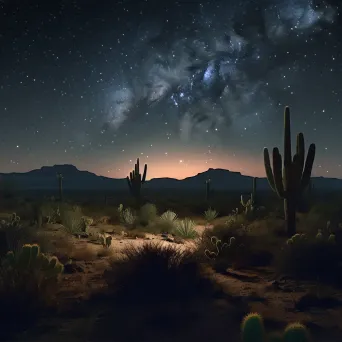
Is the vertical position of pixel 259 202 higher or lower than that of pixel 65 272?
higher

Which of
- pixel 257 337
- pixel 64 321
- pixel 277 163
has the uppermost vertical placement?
pixel 277 163

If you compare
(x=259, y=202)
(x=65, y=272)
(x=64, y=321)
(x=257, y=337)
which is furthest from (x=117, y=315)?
(x=259, y=202)

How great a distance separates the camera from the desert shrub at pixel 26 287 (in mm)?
6602

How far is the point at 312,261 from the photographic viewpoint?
10188mm

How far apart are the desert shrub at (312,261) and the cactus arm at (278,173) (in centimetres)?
401

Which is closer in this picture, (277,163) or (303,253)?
(303,253)

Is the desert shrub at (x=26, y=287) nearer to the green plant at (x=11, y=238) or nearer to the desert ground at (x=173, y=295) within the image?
the desert ground at (x=173, y=295)

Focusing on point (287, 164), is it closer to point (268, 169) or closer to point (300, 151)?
point (300, 151)

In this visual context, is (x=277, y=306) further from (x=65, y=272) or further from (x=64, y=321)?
(x=65, y=272)

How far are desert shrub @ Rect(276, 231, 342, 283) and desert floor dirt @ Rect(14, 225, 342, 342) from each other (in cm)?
54

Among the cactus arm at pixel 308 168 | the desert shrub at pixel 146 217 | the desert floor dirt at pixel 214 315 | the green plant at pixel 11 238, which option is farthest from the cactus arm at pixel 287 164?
the green plant at pixel 11 238

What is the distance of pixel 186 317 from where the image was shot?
6.74m

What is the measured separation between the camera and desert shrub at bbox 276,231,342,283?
970 centimetres

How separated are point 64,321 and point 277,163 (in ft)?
33.9
